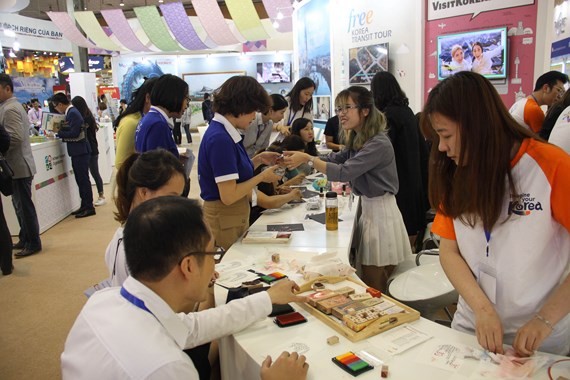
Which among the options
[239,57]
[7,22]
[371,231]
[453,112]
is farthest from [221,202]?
[239,57]

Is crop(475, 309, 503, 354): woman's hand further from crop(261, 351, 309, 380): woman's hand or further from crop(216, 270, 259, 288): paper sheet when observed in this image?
crop(216, 270, 259, 288): paper sheet

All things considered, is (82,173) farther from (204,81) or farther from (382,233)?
(204,81)

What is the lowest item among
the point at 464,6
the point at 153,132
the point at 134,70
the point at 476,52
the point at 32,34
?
the point at 153,132

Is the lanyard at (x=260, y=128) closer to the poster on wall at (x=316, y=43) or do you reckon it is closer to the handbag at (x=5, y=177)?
the handbag at (x=5, y=177)

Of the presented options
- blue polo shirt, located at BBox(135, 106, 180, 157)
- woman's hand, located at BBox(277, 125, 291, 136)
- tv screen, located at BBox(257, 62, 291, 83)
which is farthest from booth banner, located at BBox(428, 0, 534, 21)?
tv screen, located at BBox(257, 62, 291, 83)

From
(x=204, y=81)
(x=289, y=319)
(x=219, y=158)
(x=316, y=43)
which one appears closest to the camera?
(x=289, y=319)

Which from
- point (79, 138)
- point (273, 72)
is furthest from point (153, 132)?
point (273, 72)

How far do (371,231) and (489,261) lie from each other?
1504 mm

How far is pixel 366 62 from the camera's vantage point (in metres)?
6.57

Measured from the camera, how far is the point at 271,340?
154 centimetres

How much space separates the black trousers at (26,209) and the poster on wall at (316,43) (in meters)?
5.12

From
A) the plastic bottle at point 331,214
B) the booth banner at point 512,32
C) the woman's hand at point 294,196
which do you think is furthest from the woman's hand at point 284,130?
the plastic bottle at point 331,214

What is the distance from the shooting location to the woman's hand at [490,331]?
1375 millimetres

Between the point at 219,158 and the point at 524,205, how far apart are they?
1472mm
